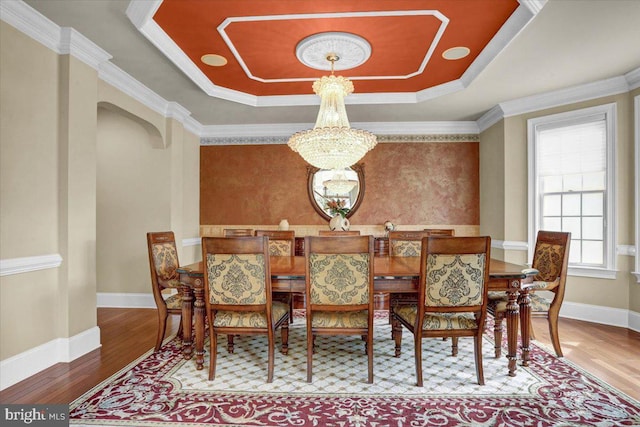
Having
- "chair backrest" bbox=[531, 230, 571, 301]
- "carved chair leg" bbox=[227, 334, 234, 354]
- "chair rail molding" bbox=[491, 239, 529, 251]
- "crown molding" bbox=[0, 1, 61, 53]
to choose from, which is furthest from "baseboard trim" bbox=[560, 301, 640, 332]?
"crown molding" bbox=[0, 1, 61, 53]

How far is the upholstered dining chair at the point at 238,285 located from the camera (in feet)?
7.39

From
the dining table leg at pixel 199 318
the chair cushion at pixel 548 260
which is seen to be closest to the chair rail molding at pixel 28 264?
the dining table leg at pixel 199 318

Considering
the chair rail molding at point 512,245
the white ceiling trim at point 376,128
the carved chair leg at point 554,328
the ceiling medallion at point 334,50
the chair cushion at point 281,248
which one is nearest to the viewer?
the carved chair leg at point 554,328

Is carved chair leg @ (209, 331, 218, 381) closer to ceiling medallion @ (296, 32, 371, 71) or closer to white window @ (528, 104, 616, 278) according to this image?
ceiling medallion @ (296, 32, 371, 71)

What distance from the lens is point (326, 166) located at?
10.9 feet

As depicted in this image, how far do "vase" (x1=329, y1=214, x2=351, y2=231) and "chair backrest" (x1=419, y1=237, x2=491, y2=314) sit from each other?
2837 mm

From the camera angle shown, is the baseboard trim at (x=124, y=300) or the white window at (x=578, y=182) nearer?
→ the white window at (x=578, y=182)

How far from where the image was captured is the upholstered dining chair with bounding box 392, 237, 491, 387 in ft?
7.11

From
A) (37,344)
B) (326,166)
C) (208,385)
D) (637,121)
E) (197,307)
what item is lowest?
(208,385)

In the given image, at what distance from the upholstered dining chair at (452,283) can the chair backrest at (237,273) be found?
1.04 metres

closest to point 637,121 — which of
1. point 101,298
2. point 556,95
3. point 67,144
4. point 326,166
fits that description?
point 556,95

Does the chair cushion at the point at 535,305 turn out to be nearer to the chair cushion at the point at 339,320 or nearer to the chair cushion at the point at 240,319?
the chair cushion at the point at 339,320

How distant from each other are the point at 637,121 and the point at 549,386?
3008 mm

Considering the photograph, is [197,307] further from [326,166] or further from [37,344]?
[326,166]
